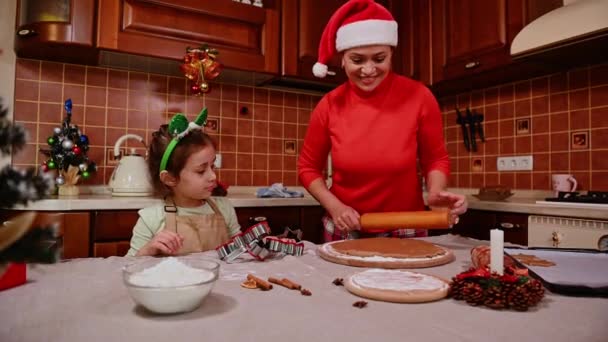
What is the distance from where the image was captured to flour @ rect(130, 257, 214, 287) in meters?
0.54

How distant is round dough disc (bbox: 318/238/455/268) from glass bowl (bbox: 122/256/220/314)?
35 centimetres

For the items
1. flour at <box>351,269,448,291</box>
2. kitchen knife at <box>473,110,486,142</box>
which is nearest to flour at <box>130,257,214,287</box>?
flour at <box>351,269,448,291</box>

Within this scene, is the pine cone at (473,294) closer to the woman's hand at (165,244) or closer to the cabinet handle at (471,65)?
the woman's hand at (165,244)

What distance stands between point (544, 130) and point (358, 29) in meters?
1.28

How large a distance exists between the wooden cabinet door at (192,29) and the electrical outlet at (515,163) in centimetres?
129

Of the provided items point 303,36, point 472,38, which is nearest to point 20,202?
point 303,36

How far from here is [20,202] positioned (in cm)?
29

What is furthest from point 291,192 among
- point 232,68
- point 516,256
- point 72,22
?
point 516,256

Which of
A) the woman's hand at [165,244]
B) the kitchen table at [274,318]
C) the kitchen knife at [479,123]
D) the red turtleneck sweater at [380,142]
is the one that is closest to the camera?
the kitchen table at [274,318]

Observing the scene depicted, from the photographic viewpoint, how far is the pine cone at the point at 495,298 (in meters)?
0.55

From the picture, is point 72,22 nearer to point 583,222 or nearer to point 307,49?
point 307,49

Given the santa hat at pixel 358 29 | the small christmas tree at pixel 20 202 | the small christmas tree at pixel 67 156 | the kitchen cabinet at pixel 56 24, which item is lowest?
the small christmas tree at pixel 20 202

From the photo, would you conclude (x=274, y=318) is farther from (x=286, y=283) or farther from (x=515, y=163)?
(x=515, y=163)

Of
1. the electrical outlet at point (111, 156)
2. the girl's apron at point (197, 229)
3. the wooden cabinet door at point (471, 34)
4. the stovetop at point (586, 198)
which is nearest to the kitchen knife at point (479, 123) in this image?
the wooden cabinet door at point (471, 34)
